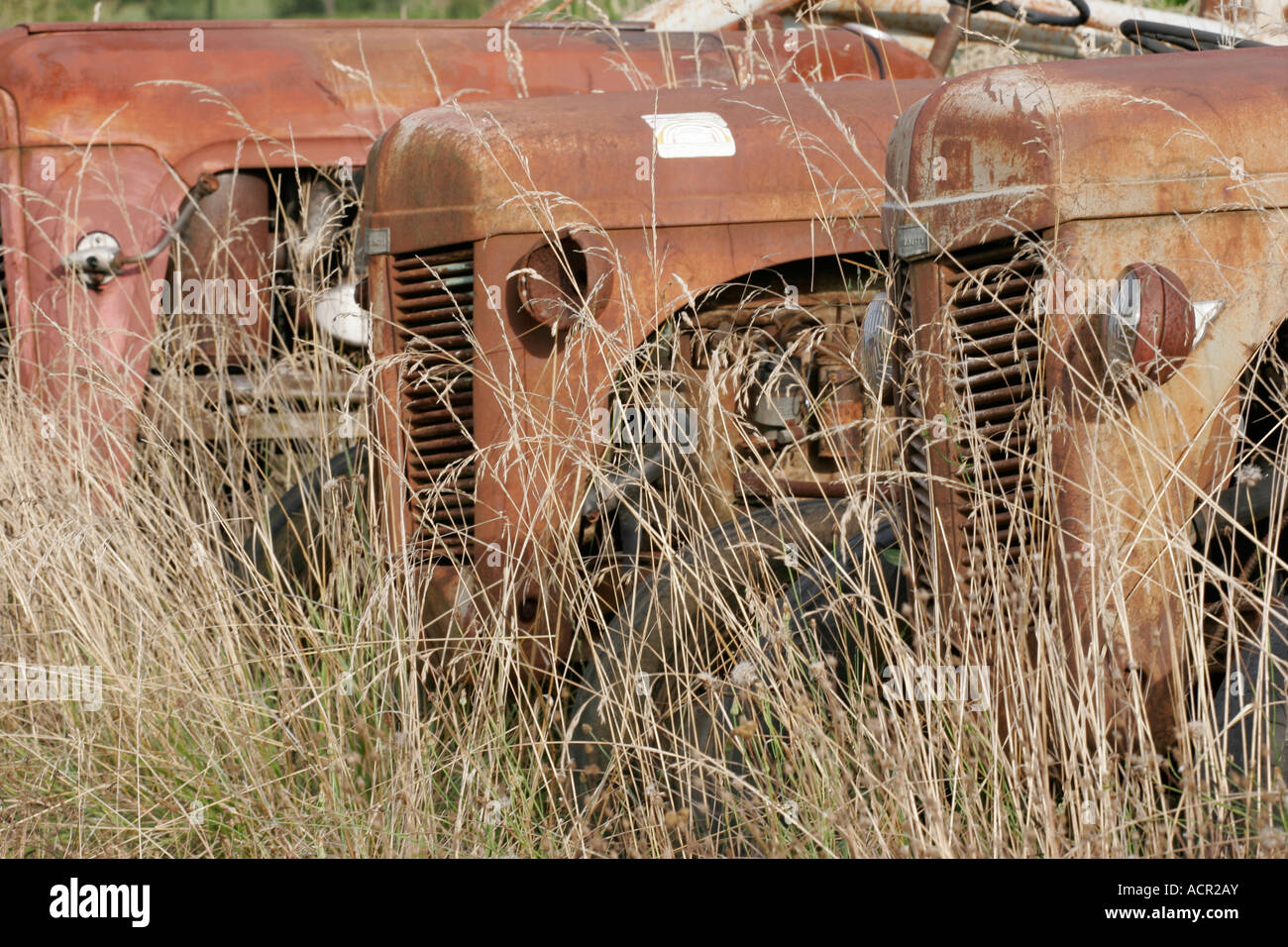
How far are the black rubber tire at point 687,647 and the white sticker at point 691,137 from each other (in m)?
0.72

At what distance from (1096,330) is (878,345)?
1.66ft

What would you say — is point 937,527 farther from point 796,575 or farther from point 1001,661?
point 796,575

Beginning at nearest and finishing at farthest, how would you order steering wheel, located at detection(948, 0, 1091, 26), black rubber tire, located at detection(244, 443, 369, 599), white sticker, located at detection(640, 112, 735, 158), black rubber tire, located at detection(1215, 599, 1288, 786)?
black rubber tire, located at detection(1215, 599, 1288, 786) < white sticker, located at detection(640, 112, 735, 158) < black rubber tire, located at detection(244, 443, 369, 599) < steering wheel, located at detection(948, 0, 1091, 26)

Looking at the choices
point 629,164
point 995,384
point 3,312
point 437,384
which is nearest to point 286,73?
point 3,312

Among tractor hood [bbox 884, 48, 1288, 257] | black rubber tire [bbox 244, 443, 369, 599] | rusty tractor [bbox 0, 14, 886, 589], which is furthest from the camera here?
rusty tractor [bbox 0, 14, 886, 589]

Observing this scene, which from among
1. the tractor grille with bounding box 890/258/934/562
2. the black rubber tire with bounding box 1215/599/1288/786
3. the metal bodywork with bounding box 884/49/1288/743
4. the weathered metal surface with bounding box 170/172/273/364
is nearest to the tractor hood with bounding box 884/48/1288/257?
the metal bodywork with bounding box 884/49/1288/743

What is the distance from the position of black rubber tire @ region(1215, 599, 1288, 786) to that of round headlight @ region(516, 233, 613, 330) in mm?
1289

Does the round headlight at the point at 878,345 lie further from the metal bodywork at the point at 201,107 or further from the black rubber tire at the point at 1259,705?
the metal bodywork at the point at 201,107

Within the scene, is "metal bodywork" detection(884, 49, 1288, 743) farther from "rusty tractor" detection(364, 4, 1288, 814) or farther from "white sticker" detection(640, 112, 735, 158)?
"white sticker" detection(640, 112, 735, 158)

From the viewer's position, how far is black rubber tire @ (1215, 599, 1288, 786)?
5.90 feet
